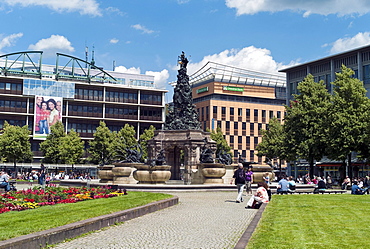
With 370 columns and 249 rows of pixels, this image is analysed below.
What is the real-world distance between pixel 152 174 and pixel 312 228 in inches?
872

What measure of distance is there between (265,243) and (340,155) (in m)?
36.7

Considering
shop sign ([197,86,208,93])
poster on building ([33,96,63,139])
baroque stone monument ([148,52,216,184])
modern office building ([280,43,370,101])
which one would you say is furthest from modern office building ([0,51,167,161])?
baroque stone monument ([148,52,216,184])

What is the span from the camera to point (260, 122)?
119562 mm

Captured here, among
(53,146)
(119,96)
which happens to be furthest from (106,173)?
(119,96)

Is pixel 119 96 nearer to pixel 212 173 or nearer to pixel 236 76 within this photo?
pixel 236 76

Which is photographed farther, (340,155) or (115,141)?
(115,141)

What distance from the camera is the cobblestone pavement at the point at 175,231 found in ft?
34.0

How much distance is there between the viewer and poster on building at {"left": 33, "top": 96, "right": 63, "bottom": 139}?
313 feet

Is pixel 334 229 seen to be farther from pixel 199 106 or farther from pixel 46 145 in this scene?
pixel 199 106

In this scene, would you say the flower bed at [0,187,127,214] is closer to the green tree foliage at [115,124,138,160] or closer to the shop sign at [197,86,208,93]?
the green tree foliage at [115,124,138,160]

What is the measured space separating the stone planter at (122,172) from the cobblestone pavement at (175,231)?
65.8ft

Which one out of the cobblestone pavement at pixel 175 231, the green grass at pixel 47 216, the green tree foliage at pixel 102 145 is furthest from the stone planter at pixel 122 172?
the green tree foliage at pixel 102 145

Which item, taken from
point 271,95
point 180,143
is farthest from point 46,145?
point 271,95

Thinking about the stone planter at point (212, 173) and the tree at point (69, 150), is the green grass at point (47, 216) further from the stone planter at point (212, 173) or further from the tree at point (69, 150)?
the tree at point (69, 150)
